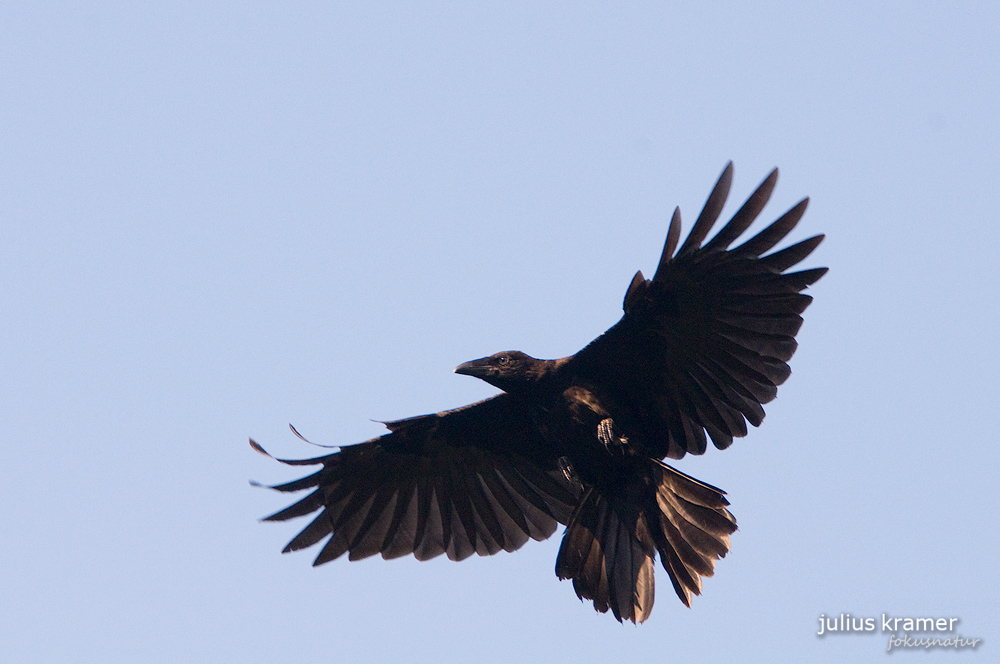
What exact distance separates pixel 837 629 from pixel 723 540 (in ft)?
6.21

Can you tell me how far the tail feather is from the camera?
8953mm

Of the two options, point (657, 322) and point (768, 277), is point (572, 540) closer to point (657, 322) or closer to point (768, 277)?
point (657, 322)

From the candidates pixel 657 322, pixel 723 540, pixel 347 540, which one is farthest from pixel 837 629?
pixel 347 540

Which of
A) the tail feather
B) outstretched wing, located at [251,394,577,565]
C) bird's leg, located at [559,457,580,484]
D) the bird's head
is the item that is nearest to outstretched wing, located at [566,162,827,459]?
the tail feather

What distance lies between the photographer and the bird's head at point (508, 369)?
380 inches

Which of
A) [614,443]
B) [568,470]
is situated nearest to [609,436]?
[614,443]

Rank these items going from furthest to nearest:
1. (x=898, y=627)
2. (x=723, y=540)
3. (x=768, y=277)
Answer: (x=898, y=627)
(x=723, y=540)
(x=768, y=277)

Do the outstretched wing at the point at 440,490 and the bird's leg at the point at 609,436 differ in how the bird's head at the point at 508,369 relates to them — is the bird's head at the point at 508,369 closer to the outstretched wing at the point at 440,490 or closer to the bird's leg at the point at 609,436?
the outstretched wing at the point at 440,490

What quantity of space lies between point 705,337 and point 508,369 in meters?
1.81

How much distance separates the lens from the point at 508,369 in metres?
9.75

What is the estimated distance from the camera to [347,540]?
10.2 metres

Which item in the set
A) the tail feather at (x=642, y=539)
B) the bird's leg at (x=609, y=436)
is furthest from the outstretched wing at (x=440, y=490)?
the bird's leg at (x=609, y=436)

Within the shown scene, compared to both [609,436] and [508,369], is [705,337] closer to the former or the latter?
[609,436]

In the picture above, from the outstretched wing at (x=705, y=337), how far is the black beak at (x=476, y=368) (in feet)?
2.71
